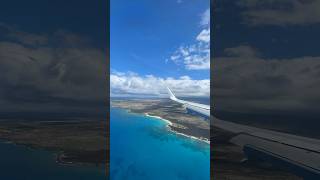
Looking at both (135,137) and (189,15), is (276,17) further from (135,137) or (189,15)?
(135,137)

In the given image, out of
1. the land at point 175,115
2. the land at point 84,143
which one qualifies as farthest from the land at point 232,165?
the land at point 175,115

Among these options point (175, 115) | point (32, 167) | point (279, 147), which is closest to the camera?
point (279, 147)

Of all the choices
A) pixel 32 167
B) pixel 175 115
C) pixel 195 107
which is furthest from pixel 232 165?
pixel 175 115

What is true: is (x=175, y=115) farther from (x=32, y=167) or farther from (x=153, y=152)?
(x=32, y=167)

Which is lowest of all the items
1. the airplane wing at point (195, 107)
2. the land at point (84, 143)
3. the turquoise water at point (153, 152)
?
the turquoise water at point (153, 152)

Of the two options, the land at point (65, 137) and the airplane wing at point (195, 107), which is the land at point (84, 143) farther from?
the airplane wing at point (195, 107)

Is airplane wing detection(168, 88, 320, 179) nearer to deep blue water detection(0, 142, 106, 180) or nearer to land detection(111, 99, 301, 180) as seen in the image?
land detection(111, 99, 301, 180)

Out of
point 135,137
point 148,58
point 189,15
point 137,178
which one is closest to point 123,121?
point 135,137
